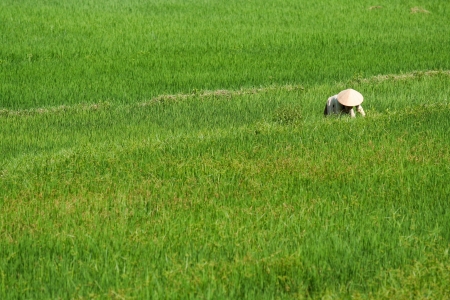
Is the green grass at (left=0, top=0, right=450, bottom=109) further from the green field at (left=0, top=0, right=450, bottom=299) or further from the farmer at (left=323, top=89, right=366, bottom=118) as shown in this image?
the farmer at (left=323, top=89, right=366, bottom=118)

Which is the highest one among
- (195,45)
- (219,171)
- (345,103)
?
(219,171)

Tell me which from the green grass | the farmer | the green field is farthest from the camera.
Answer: the green grass

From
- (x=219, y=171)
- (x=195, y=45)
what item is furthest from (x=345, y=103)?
(x=195, y=45)

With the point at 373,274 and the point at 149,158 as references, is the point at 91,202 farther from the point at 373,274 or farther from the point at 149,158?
the point at 373,274

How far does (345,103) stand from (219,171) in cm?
236

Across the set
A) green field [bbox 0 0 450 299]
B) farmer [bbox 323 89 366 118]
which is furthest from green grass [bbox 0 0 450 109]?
farmer [bbox 323 89 366 118]

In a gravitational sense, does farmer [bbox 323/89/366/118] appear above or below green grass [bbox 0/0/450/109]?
above

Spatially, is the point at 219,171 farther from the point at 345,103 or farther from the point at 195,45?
the point at 195,45

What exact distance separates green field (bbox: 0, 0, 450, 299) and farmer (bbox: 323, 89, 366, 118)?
224 millimetres

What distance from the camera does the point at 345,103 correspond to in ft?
28.8

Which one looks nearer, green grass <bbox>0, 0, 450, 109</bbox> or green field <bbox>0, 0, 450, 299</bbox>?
green field <bbox>0, 0, 450, 299</bbox>

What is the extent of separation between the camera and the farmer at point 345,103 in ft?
28.7

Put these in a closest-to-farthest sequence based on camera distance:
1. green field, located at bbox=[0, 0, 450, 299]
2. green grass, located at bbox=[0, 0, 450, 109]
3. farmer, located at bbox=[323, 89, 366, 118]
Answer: green field, located at bbox=[0, 0, 450, 299] < farmer, located at bbox=[323, 89, 366, 118] < green grass, located at bbox=[0, 0, 450, 109]

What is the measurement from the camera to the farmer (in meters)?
8.76
